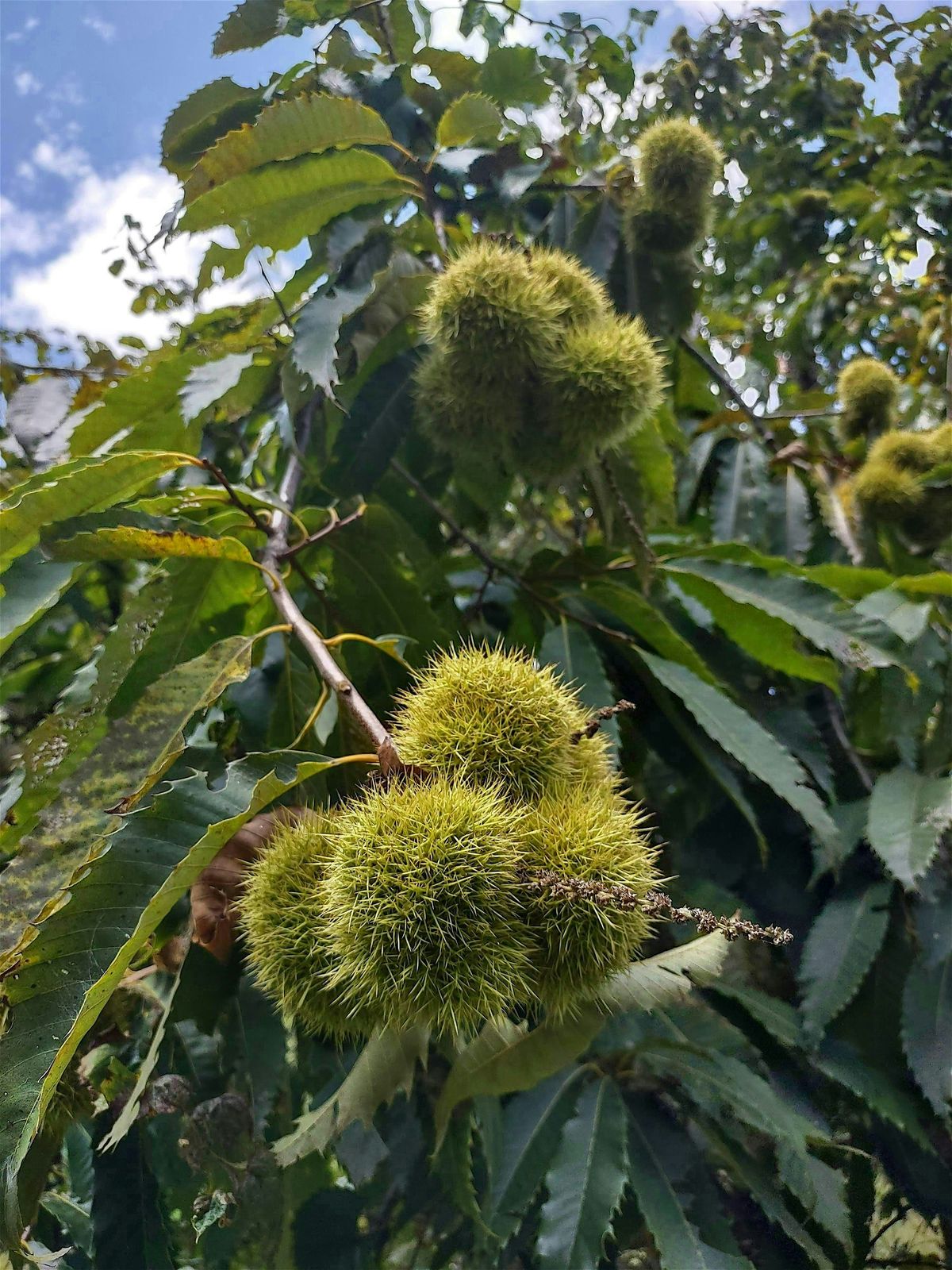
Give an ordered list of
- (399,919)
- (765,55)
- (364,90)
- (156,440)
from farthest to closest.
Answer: (765,55) < (364,90) < (156,440) < (399,919)

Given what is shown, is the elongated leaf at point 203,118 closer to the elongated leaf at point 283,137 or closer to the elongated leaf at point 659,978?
the elongated leaf at point 283,137

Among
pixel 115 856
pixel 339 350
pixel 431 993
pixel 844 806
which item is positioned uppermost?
pixel 339 350

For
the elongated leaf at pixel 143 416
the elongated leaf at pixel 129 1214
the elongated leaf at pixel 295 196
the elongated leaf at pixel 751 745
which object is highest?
the elongated leaf at pixel 295 196

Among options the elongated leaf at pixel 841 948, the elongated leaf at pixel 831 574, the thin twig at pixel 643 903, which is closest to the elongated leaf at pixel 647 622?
the elongated leaf at pixel 831 574

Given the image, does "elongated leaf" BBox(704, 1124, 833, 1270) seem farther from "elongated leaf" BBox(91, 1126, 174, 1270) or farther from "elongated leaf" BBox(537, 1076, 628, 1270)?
"elongated leaf" BBox(91, 1126, 174, 1270)

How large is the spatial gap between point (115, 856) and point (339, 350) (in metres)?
1.01

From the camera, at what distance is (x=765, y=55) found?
3986 mm

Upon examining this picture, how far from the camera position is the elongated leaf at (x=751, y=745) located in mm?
1187

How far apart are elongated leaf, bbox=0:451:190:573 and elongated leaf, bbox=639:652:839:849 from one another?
31.8 inches

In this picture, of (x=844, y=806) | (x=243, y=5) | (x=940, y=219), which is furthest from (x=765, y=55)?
(x=844, y=806)

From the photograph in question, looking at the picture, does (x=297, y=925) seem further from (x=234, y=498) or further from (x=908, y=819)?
(x=908, y=819)

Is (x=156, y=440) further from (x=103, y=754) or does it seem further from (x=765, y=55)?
(x=765, y=55)

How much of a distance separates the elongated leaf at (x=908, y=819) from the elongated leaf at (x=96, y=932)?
945 millimetres

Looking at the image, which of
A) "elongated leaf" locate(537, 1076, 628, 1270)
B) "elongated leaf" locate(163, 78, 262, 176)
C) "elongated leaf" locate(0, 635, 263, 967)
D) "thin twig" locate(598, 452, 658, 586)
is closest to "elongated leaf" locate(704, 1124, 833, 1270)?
"elongated leaf" locate(537, 1076, 628, 1270)
